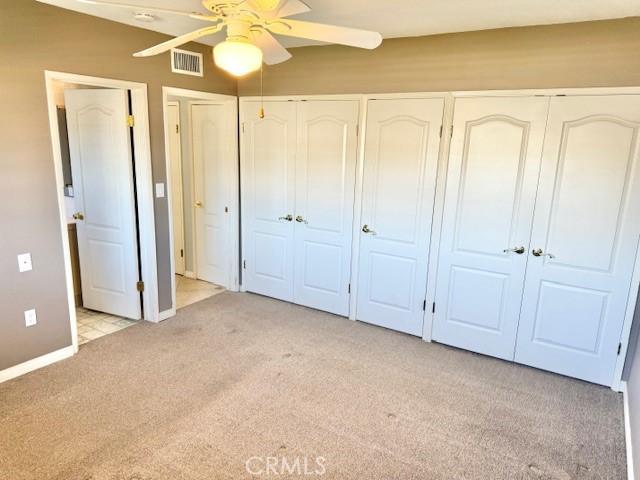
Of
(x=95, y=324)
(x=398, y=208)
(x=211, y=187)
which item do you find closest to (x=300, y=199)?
(x=398, y=208)

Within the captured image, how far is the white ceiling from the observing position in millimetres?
2557

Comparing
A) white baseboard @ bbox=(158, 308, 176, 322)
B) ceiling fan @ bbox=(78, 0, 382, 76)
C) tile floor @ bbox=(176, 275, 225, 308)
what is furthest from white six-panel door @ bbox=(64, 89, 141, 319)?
ceiling fan @ bbox=(78, 0, 382, 76)

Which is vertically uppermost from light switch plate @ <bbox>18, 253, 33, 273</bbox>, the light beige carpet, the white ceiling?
the white ceiling

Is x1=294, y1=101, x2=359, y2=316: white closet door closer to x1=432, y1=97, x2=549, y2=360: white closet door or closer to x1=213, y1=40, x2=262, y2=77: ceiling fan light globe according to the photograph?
x1=432, y1=97, x2=549, y2=360: white closet door

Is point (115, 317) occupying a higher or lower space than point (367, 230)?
lower

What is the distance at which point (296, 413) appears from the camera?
2658 mm

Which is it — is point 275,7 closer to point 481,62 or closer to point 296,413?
point 481,62

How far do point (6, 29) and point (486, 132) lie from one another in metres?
3.32

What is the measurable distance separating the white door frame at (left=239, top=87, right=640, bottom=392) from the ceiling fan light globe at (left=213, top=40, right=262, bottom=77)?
1.97 meters

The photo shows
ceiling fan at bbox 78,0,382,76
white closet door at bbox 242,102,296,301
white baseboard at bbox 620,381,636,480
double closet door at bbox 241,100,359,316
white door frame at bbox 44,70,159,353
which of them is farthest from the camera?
white closet door at bbox 242,102,296,301

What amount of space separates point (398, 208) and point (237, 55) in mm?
2235

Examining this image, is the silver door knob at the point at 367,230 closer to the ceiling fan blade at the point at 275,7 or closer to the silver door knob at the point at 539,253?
the silver door knob at the point at 539,253

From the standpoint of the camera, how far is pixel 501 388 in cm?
304

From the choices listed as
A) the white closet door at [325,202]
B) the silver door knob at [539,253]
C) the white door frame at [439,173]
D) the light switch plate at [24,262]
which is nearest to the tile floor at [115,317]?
the light switch plate at [24,262]
